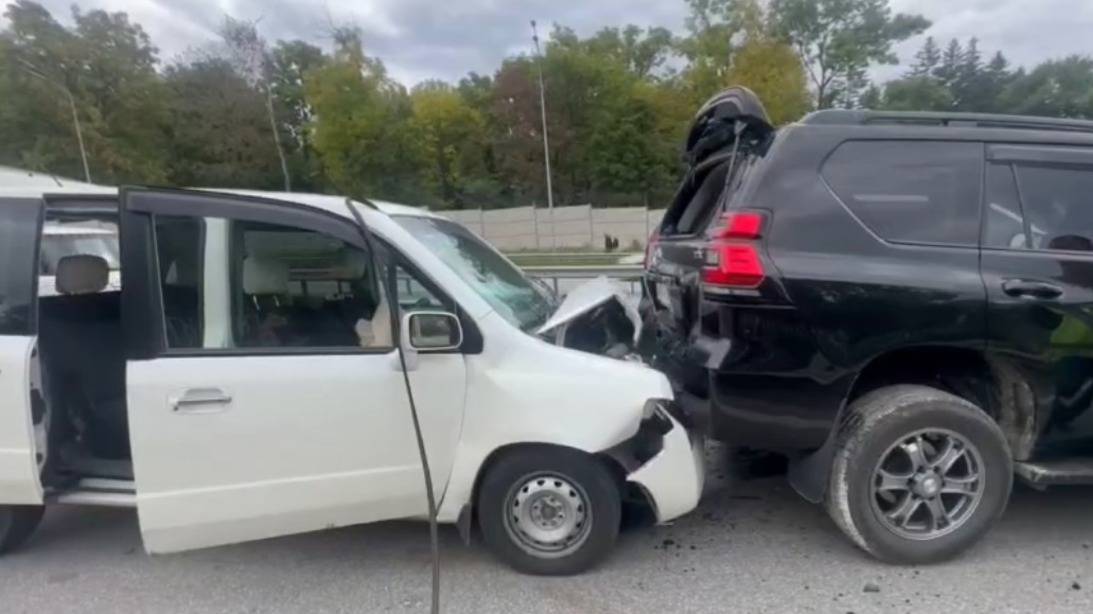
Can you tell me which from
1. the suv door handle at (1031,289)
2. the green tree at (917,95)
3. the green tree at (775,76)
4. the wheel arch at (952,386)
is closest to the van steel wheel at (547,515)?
the wheel arch at (952,386)

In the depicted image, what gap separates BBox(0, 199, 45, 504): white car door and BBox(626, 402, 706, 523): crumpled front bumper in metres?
2.67

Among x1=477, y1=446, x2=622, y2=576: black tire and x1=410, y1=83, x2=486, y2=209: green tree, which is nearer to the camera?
x1=477, y1=446, x2=622, y2=576: black tire

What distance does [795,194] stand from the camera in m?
2.83

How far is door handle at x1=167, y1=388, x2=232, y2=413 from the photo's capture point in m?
2.59

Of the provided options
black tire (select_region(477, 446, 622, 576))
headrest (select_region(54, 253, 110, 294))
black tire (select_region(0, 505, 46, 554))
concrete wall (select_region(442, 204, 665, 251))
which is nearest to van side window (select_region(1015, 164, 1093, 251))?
black tire (select_region(477, 446, 622, 576))

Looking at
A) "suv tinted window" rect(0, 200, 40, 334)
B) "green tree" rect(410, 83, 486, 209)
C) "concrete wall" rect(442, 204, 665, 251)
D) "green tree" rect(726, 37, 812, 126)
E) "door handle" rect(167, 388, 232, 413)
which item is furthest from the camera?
"green tree" rect(410, 83, 486, 209)

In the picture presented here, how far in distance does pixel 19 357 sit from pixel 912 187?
4124mm

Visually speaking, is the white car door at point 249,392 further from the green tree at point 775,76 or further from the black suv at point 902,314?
the green tree at point 775,76

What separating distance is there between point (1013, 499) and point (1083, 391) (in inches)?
37.3

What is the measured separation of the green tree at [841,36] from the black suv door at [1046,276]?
4539cm

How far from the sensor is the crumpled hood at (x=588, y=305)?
119 inches

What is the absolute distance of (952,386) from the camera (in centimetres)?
317

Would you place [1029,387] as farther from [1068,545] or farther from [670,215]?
[670,215]

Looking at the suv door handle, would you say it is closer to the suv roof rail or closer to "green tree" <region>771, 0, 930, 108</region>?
the suv roof rail
